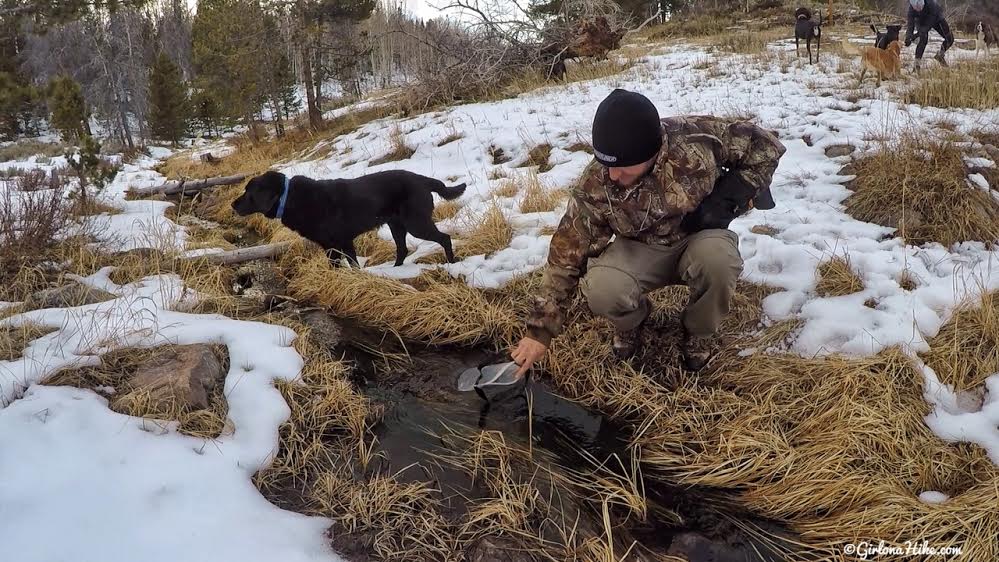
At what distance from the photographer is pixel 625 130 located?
7.38 feet

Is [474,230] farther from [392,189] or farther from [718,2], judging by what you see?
[718,2]

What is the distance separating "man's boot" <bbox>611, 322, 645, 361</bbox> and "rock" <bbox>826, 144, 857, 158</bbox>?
2.85 meters

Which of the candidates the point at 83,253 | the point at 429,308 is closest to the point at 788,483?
the point at 429,308

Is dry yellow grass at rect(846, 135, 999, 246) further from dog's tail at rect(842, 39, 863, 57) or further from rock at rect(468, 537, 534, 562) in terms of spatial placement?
dog's tail at rect(842, 39, 863, 57)

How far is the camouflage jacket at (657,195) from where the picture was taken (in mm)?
2539

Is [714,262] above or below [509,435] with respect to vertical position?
above

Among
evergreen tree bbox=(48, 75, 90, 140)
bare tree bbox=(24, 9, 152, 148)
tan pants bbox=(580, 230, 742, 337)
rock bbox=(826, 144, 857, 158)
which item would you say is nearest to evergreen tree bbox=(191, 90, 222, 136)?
bare tree bbox=(24, 9, 152, 148)

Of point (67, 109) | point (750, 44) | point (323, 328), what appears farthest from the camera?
point (750, 44)

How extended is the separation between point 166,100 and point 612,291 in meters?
25.8

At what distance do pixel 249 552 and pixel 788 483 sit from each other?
6.97ft

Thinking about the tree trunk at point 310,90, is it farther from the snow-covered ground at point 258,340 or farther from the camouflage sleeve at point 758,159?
the camouflage sleeve at point 758,159

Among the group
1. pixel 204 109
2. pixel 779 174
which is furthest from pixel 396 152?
pixel 204 109

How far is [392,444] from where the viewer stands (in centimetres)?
262

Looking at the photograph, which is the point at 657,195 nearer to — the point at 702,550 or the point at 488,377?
the point at 488,377
